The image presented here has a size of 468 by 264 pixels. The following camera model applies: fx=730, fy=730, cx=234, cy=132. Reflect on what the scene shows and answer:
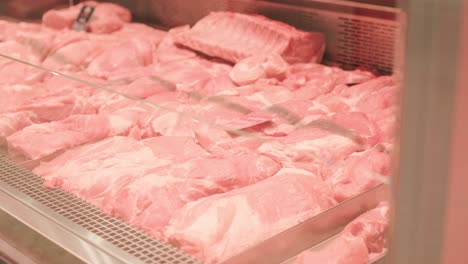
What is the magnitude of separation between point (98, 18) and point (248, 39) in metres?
0.95

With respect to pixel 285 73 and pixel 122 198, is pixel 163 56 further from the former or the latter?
pixel 122 198

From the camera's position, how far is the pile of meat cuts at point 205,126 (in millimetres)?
1701

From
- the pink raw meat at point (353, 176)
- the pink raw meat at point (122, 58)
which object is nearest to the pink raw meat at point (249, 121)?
the pink raw meat at point (353, 176)

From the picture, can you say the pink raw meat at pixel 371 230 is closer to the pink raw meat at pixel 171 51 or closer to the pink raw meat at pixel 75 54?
the pink raw meat at pixel 171 51

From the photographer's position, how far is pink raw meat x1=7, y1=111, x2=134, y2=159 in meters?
2.22

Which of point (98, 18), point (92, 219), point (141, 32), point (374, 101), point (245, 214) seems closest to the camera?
point (245, 214)

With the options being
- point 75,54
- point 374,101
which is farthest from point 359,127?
point 75,54

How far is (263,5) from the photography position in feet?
10.2

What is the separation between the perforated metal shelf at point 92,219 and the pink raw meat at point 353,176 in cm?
42

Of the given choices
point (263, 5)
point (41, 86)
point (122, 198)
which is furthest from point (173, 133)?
point (263, 5)

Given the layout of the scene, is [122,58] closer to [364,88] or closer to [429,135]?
[364,88]

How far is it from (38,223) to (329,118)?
0.84 meters

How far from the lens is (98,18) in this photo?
357 centimetres

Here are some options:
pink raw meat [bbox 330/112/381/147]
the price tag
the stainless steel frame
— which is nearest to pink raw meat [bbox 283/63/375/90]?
pink raw meat [bbox 330/112/381/147]
